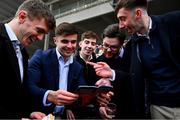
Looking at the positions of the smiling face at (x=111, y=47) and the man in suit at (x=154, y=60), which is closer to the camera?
the man in suit at (x=154, y=60)

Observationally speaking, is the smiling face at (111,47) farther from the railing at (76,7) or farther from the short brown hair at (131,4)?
the railing at (76,7)

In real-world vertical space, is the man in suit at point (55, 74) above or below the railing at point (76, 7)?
below

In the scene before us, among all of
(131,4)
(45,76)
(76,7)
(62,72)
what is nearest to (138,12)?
(131,4)

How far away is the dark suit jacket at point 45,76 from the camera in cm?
269

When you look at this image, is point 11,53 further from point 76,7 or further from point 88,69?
point 76,7

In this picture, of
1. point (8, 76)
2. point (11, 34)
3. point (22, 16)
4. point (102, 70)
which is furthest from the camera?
point (102, 70)

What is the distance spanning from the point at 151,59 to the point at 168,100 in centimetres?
36

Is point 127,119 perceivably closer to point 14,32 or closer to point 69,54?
point 69,54

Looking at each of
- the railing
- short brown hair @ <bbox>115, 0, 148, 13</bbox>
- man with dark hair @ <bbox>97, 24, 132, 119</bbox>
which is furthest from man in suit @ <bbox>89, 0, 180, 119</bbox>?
the railing

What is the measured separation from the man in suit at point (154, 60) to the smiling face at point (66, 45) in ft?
1.30

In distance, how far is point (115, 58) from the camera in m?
3.33

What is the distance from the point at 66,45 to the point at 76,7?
1582cm

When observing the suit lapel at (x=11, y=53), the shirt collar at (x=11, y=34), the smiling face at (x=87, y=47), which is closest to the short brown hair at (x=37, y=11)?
the shirt collar at (x=11, y=34)

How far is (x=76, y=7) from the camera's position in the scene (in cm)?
1858
